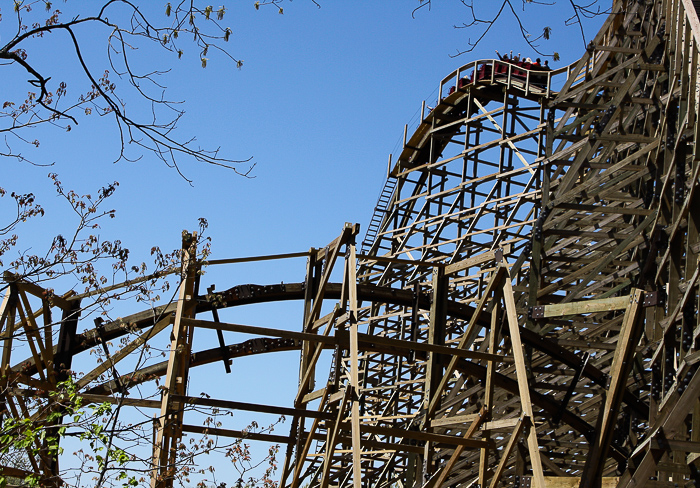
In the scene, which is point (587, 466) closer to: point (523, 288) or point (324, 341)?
point (324, 341)

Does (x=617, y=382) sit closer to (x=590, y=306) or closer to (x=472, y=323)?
(x=590, y=306)

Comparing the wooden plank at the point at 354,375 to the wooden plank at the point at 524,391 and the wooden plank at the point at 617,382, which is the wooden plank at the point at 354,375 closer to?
the wooden plank at the point at 524,391

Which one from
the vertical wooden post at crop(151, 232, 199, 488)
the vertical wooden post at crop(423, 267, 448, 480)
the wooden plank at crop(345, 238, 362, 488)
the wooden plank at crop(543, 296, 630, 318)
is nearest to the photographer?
the wooden plank at crop(345, 238, 362, 488)

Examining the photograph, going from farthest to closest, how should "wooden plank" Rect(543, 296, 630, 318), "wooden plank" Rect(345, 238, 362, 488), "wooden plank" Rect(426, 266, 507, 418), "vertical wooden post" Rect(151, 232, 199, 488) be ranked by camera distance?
"wooden plank" Rect(426, 266, 507, 418) < "vertical wooden post" Rect(151, 232, 199, 488) < "wooden plank" Rect(543, 296, 630, 318) < "wooden plank" Rect(345, 238, 362, 488)

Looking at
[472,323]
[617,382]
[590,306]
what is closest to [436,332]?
[472,323]

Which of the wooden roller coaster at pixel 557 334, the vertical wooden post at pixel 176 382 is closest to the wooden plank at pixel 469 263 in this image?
the wooden roller coaster at pixel 557 334

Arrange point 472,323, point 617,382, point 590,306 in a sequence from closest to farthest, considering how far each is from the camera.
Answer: point 617,382 → point 590,306 → point 472,323

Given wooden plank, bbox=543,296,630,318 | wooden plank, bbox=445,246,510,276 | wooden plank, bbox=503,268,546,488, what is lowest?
wooden plank, bbox=503,268,546,488

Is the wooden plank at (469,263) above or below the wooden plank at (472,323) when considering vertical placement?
above

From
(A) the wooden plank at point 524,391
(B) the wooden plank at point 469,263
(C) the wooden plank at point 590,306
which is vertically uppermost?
(B) the wooden plank at point 469,263

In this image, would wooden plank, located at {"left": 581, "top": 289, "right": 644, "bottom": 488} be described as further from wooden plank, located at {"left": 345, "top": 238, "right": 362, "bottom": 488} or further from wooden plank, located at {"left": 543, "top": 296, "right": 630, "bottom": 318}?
wooden plank, located at {"left": 345, "top": 238, "right": 362, "bottom": 488}

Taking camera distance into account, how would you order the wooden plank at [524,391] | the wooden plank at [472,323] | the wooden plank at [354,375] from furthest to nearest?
the wooden plank at [472,323], the wooden plank at [354,375], the wooden plank at [524,391]

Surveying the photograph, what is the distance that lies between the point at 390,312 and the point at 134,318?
847cm

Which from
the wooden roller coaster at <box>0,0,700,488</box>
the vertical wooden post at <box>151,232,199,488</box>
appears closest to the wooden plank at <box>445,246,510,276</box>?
the wooden roller coaster at <box>0,0,700,488</box>
